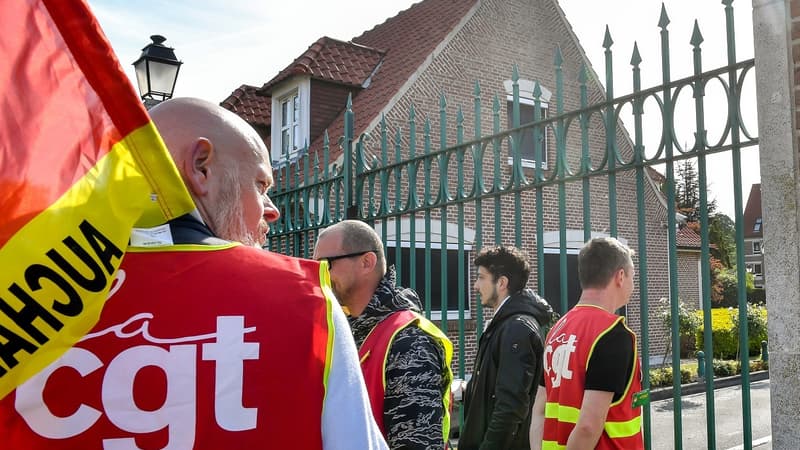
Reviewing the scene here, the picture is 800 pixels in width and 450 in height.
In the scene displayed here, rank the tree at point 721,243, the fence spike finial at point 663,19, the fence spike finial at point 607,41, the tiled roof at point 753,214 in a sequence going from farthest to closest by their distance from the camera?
the tiled roof at point 753,214
the tree at point 721,243
the fence spike finial at point 607,41
the fence spike finial at point 663,19

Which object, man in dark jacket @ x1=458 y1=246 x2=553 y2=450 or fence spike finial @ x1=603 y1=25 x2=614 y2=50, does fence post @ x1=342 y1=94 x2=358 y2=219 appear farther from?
→ fence spike finial @ x1=603 y1=25 x2=614 y2=50

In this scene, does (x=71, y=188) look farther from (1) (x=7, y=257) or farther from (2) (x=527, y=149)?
(2) (x=527, y=149)

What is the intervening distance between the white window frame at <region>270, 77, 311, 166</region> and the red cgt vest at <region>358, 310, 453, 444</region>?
1044 centimetres

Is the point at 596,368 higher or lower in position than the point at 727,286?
higher

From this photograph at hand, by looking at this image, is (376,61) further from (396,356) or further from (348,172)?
(396,356)

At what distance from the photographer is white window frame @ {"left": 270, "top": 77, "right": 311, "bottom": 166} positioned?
43.9 feet

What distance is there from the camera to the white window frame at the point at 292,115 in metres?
13.4

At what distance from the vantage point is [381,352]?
8.28 ft

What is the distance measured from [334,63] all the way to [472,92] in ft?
9.34

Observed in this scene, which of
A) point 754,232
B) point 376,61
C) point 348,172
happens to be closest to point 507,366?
point 348,172

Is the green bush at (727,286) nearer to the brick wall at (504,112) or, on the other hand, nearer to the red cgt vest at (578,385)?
the brick wall at (504,112)

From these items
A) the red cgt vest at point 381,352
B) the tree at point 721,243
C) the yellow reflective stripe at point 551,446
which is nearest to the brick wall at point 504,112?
the yellow reflective stripe at point 551,446

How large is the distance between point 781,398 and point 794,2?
1.68 meters

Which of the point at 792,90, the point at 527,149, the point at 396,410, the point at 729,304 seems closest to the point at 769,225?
the point at 792,90
